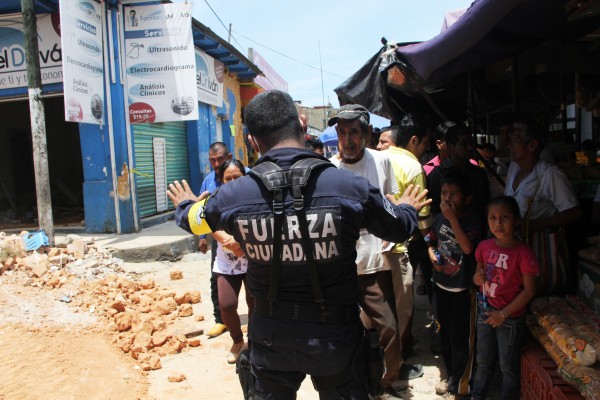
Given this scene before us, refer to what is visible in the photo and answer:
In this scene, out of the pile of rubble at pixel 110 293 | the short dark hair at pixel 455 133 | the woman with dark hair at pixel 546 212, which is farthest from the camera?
the pile of rubble at pixel 110 293

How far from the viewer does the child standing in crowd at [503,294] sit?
2674mm

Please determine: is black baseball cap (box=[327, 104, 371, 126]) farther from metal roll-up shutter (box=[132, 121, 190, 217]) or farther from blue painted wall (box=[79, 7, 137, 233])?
metal roll-up shutter (box=[132, 121, 190, 217])

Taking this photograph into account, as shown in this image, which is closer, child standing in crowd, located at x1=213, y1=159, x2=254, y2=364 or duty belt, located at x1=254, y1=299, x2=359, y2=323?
duty belt, located at x1=254, y1=299, x2=359, y2=323

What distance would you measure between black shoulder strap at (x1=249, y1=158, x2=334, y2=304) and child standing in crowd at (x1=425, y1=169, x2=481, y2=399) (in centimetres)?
147

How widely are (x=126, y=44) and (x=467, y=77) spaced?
5975 mm

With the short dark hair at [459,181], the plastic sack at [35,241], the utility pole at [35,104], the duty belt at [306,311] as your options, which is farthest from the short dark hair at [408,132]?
the plastic sack at [35,241]

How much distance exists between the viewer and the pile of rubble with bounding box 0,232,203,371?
4.37 metres

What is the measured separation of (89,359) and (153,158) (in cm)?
642

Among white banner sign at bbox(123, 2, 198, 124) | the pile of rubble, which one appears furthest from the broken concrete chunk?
white banner sign at bbox(123, 2, 198, 124)

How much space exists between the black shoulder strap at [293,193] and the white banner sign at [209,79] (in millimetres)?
10092

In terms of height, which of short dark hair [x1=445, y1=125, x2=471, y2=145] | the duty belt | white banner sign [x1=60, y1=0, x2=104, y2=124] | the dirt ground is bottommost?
the dirt ground

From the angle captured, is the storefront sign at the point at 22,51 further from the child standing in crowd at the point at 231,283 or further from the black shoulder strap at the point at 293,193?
the black shoulder strap at the point at 293,193

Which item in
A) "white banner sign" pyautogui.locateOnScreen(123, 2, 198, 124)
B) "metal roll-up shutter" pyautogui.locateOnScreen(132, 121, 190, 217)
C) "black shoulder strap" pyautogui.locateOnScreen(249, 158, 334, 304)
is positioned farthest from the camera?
"metal roll-up shutter" pyautogui.locateOnScreen(132, 121, 190, 217)

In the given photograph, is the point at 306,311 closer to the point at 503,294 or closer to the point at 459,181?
the point at 503,294
